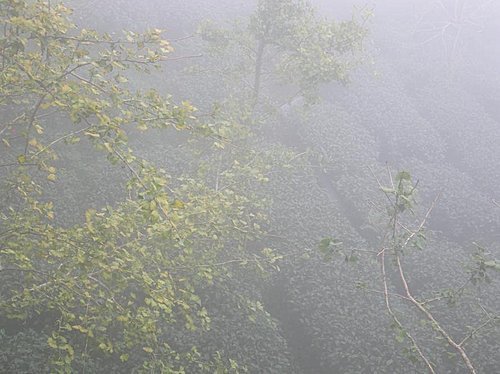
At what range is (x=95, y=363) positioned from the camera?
29.7ft

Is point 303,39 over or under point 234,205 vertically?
over

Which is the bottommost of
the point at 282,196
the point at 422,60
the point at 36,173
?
the point at 282,196

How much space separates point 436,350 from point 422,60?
20.8 meters

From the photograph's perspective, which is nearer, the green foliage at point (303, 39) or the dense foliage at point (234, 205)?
the dense foliage at point (234, 205)

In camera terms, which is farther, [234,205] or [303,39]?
[303,39]

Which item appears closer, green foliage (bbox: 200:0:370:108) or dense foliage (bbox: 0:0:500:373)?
dense foliage (bbox: 0:0:500:373)

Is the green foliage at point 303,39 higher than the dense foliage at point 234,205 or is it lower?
higher

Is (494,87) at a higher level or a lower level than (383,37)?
lower

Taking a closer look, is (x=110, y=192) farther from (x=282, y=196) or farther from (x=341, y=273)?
(x=341, y=273)

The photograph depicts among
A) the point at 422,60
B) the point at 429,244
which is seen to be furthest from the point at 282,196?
the point at 422,60

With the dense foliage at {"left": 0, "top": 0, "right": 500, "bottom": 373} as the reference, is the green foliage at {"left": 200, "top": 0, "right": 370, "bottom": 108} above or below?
above

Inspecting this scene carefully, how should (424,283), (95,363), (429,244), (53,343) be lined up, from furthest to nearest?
(429,244)
(424,283)
(95,363)
(53,343)

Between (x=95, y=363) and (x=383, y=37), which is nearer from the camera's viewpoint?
(x=95, y=363)

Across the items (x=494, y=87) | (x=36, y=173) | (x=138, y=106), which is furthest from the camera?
(x=494, y=87)
